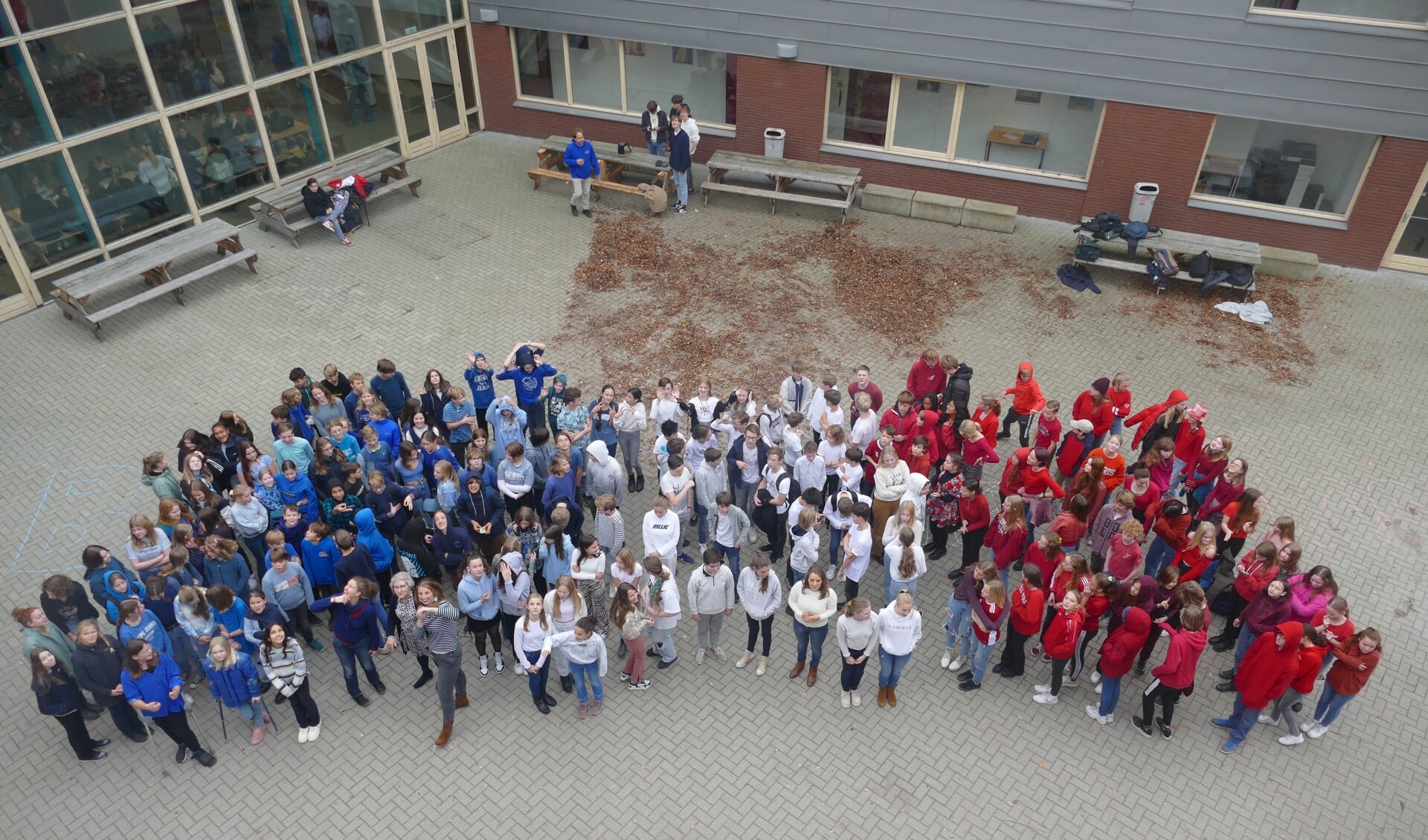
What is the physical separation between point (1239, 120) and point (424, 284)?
13367mm

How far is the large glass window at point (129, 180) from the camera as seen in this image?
1473 centimetres

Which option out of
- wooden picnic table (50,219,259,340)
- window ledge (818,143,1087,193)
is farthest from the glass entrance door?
window ledge (818,143,1087,193)

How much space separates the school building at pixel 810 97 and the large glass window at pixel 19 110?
2 centimetres

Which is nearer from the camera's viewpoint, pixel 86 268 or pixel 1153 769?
pixel 1153 769

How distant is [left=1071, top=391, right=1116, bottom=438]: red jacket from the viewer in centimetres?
1070

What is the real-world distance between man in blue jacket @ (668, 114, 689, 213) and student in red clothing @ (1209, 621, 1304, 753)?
39.9ft

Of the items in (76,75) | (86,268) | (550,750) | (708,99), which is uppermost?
(76,75)

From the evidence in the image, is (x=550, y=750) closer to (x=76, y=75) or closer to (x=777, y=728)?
(x=777, y=728)

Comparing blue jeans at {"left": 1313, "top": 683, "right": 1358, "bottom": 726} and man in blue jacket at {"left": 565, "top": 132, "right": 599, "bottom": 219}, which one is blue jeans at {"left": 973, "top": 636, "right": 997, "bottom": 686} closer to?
blue jeans at {"left": 1313, "top": 683, "right": 1358, "bottom": 726}

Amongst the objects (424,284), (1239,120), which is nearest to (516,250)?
(424,284)

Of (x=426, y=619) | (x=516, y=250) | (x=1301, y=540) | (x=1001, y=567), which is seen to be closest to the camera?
(x=426, y=619)

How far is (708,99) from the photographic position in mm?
18719

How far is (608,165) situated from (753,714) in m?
12.5

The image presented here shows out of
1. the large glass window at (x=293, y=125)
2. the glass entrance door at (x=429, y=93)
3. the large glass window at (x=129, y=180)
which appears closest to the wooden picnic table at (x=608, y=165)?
the glass entrance door at (x=429, y=93)
